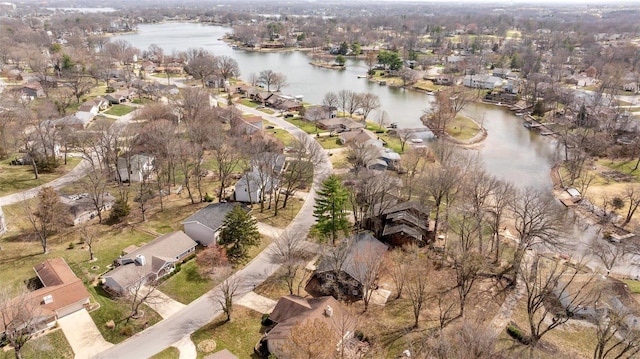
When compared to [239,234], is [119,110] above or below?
above

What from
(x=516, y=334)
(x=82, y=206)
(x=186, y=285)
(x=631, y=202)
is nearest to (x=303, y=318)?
(x=186, y=285)

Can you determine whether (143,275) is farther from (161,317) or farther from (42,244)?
(42,244)

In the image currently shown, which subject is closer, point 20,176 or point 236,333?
point 236,333

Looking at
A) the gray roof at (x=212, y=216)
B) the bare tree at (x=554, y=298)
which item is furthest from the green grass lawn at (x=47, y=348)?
→ the bare tree at (x=554, y=298)

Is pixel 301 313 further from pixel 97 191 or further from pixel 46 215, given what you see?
pixel 97 191

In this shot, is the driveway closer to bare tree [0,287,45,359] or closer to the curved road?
the curved road

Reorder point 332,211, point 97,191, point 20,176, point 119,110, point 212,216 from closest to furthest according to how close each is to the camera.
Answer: point 332,211, point 212,216, point 97,191, point 20,176, point 119,110

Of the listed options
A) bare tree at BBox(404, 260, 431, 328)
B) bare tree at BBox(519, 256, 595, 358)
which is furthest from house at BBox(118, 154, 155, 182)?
bare tree at BBox(519, 256, 595, 358)
